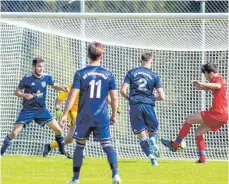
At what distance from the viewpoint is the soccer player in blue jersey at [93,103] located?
11.2m

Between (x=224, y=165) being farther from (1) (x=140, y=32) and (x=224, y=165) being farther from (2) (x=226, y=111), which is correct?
(1) (x=140, y=32)

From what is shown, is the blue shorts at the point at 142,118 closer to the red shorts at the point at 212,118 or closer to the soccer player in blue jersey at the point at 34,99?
the red shorts at the point at 212,118

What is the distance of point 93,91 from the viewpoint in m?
11.3

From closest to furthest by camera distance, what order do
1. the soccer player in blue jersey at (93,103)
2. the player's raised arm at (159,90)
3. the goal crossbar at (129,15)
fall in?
the soccer player in blue jersey at (93,103) → the player's raised arm at (159,90) → the goal crossbar at (129,15)

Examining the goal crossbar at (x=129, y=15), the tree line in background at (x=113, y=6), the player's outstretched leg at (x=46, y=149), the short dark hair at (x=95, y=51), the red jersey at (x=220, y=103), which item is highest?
the tree line in background at (x=113, y=6)

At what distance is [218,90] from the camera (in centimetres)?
1538

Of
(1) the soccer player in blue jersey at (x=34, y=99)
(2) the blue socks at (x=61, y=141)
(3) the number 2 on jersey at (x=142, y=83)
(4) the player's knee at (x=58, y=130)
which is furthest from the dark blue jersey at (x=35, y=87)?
(3) the number 2 on jersey at (x=142, y=83)

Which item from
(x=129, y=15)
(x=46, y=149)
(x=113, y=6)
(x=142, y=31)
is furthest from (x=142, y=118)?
(x=113, y=6)

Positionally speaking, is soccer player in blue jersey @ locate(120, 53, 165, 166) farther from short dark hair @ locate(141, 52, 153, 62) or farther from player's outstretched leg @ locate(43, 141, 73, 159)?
player's outstretched leg @ locate(43, 141, 73, 159)

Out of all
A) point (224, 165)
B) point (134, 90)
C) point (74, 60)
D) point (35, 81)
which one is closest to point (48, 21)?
point (74, 60)

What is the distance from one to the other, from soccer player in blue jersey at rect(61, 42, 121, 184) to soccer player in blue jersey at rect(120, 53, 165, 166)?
10.6 feet

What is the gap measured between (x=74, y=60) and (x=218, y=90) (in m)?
3.91

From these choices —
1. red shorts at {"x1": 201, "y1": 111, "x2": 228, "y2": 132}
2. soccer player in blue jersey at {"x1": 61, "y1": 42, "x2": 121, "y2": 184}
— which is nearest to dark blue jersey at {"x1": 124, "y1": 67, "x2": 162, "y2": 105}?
red shorts at {"x1": 201, "y1": 111, "x2": 228, "y2": 132}

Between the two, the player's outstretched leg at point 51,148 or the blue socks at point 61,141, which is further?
the player's outstretched leg at point 51,148
